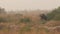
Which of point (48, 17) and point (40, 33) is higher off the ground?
point (40, 33)

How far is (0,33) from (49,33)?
3.10 metres

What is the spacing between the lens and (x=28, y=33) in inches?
559

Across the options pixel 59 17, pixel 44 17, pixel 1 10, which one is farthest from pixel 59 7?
pixel 1 10

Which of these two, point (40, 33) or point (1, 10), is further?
point (1, 10)

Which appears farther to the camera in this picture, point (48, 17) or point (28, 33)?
point (48, 17)

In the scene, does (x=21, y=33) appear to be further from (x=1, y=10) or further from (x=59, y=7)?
(x=1, y=10)

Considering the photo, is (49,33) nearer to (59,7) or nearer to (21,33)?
(21,33)

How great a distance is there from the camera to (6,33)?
1397 centimetres

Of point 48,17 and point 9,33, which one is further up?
point 9,33

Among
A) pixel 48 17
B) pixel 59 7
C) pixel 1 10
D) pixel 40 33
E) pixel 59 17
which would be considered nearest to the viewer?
pixel 40 33

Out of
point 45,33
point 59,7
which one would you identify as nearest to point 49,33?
point 45,33

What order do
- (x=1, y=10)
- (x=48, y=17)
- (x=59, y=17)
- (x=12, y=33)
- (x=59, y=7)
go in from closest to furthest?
(x=12, y=33) < (x=59, y=17) < (x=48, y=17) < (x=59, y=7) < (x=1, y=10)

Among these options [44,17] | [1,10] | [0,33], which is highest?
[0,33]

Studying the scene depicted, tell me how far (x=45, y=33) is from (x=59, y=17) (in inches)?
565
